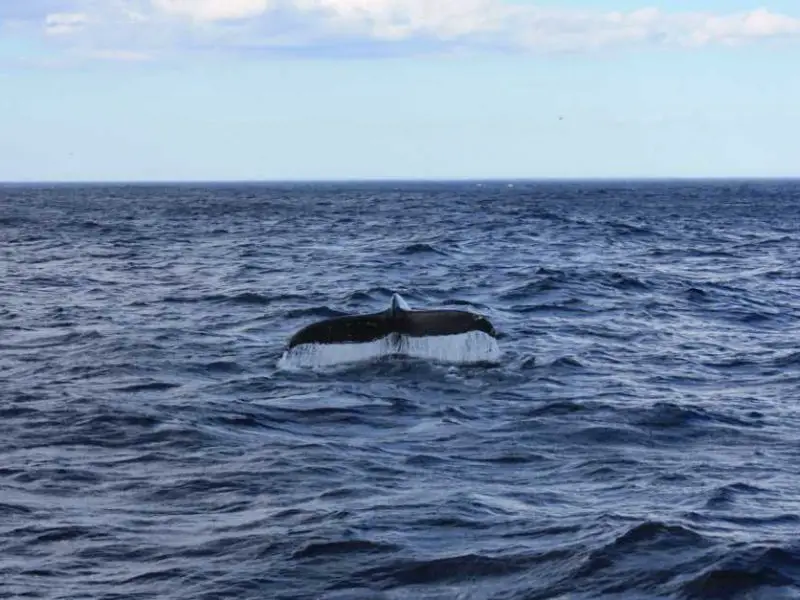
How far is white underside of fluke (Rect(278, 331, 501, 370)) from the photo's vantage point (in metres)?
18.3

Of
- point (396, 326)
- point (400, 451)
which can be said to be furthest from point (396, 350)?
point (400, 451)

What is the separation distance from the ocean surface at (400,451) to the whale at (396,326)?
470 millimetres

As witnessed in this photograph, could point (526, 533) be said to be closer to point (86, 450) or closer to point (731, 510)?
point (731, 510)

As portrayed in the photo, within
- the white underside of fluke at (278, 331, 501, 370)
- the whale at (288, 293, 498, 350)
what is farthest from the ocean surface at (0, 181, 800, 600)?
the whale at (288, 293, 498, 350)

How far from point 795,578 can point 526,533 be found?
220 centimetres

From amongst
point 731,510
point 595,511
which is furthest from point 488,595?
point 731,510

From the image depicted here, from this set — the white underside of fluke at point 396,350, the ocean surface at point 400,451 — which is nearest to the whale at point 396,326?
the white underside of fluke at point 396,350

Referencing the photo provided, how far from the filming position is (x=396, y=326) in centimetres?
1812

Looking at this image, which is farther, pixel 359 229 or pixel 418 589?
pixel 359 229

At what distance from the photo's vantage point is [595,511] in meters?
11.1

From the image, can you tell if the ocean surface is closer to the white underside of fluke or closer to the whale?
the white underside of fluke

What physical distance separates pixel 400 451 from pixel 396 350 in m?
5.08

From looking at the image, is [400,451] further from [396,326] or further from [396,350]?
[396,350]

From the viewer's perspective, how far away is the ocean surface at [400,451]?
31.5ft
